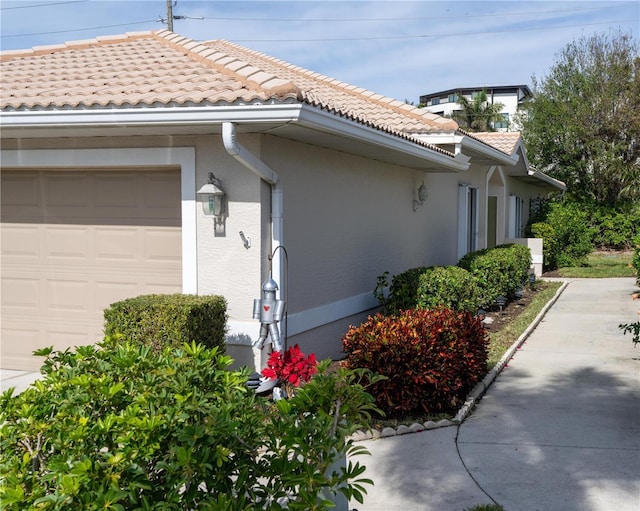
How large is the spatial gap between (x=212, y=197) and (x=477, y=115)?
5187 cm

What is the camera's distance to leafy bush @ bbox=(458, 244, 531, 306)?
42.0 ft

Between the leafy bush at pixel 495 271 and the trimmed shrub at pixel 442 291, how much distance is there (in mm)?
1948

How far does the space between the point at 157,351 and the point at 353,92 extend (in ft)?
27.3

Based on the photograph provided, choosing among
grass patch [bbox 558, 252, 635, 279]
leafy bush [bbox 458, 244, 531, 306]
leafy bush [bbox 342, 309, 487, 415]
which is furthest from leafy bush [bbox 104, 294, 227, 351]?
grass patch [bbox 558, 252, 635, 279]

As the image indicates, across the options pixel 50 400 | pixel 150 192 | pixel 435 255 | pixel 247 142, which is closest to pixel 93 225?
pixel 150 192

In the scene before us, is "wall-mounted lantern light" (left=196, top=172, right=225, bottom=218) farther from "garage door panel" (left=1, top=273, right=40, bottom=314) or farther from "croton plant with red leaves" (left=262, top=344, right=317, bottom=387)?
"garage door panel" (left=1, top=273, right=40, bottom=314)

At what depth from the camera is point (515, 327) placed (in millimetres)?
11516

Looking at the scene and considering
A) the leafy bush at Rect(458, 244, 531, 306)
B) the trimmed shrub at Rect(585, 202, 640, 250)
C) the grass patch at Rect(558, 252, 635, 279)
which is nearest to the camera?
the leafy bush at Rect(458, 244, 531, 306)

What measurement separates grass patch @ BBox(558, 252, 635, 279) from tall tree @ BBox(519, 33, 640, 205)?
3.46 m

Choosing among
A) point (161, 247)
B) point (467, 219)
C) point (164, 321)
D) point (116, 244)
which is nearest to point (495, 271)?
point (467, 219)

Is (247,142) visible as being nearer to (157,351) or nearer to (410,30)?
(157,351)

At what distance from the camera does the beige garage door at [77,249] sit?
7734 mm

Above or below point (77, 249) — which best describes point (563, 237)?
below

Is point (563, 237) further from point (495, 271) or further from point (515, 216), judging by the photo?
point (495, 271)
